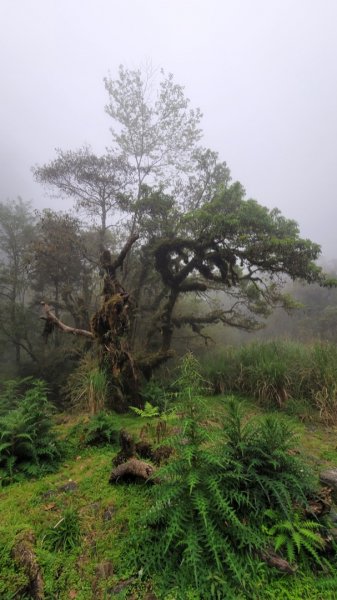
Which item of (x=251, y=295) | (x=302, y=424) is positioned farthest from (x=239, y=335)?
(x=302, y=424)

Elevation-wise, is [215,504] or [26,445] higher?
[215,504]

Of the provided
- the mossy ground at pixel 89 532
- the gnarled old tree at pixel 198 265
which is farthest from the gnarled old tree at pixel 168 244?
the mossy ground at pixel 89 532

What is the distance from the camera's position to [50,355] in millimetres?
12328

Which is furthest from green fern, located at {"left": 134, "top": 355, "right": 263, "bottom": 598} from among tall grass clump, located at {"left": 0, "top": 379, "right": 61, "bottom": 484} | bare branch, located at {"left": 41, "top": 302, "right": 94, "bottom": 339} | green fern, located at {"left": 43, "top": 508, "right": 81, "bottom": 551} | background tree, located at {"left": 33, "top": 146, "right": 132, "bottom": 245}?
background tree, located at {"left": 33, "top": 146, "right": 132, "bottom": 245}

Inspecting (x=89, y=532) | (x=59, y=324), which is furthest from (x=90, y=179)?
(x=89, y=532)

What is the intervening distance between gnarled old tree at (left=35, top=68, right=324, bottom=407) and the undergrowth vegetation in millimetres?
1761

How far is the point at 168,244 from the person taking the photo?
386 inches

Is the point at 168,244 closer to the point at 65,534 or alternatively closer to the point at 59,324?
the point at 59,324

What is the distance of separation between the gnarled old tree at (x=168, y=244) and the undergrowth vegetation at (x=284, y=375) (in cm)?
176

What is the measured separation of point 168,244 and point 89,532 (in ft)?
26.6

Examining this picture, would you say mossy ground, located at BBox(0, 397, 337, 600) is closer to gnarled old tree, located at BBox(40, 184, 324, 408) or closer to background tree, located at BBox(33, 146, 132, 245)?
gnarled old tree, located at BBox(40, 184, 324, 408)

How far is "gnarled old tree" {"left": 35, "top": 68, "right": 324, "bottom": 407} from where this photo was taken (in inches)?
268

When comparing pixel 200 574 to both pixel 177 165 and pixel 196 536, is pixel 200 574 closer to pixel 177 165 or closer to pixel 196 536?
pixel 196 536

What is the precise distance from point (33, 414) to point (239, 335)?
15097mm
